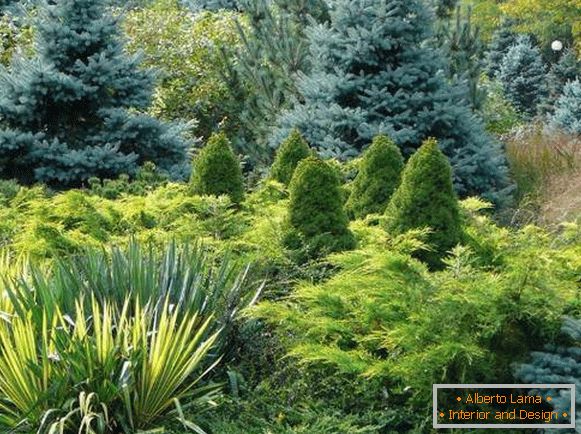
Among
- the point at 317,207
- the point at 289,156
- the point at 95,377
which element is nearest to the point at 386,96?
the point at 289,156

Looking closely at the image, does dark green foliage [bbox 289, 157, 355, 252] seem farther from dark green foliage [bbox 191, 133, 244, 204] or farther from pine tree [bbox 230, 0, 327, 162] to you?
pine tree [bbox 230, 0, 327, 162]

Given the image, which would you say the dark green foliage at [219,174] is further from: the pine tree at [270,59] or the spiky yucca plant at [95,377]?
the spiky yucca plant at [95,377]

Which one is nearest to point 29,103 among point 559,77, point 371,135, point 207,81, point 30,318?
point 371,135

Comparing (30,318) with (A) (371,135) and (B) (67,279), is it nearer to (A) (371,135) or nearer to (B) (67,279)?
(B) (67,279)

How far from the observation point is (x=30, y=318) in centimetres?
496

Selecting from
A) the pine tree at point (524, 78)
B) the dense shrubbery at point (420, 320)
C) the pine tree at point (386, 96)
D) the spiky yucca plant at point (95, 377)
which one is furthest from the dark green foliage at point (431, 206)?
the pine tree at point (524, 78)

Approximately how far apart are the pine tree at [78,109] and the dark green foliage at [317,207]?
5146mm

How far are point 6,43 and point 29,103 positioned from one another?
603cm

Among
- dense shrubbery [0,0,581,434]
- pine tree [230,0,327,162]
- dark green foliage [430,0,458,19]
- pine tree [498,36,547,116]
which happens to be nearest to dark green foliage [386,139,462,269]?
dense shrubbery [0,0,581,434]

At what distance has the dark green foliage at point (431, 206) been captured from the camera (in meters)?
6.53

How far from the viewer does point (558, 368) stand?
482 centimetres

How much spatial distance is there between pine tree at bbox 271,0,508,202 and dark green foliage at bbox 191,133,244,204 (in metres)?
2.42

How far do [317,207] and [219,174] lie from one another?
208 centimetres

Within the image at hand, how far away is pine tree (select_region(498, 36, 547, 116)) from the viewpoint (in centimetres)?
3444
